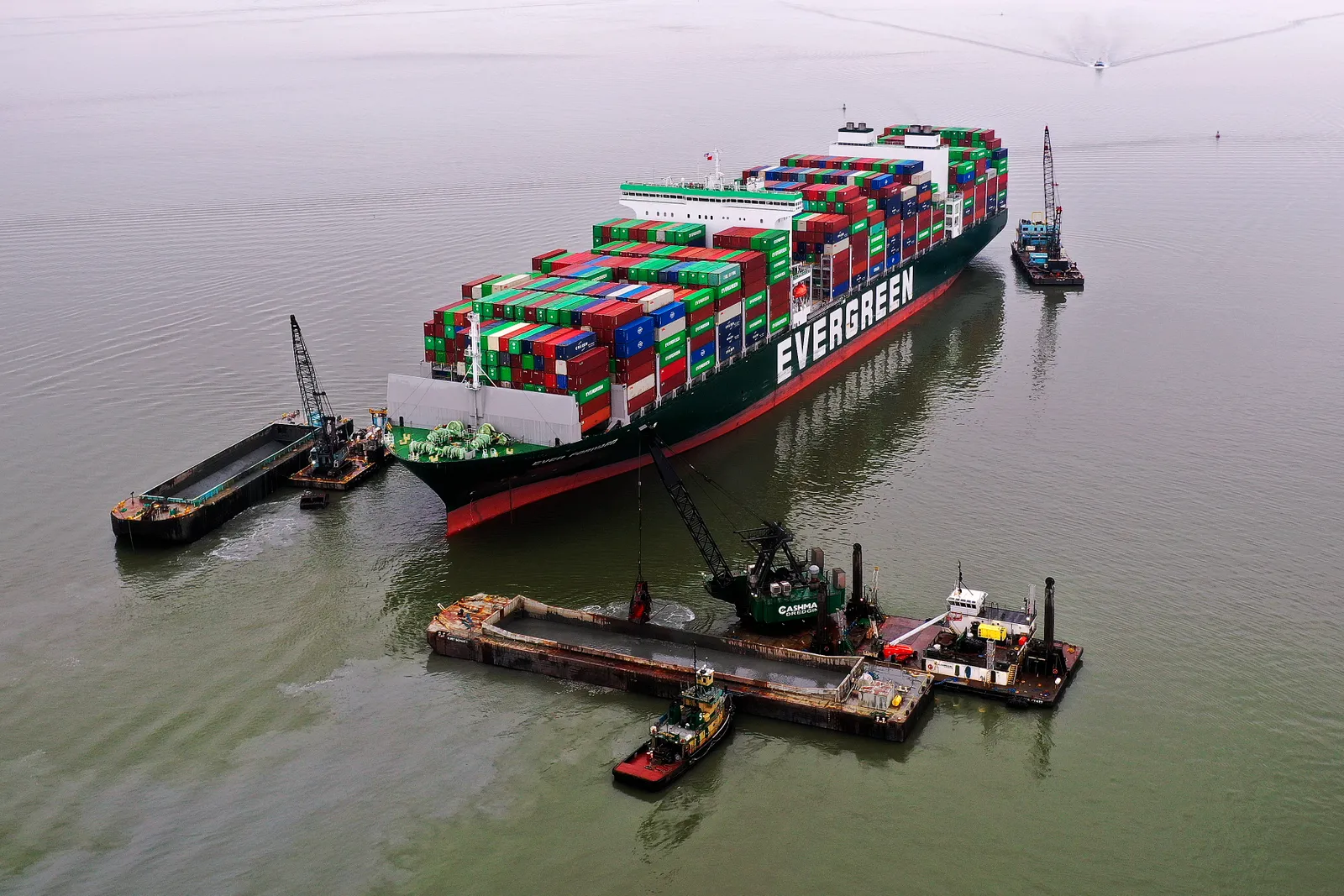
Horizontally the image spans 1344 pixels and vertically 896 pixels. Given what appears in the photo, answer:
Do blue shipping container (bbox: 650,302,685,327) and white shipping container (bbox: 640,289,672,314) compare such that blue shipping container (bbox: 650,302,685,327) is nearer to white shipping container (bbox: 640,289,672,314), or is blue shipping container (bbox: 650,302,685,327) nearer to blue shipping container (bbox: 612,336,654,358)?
white shipping container (bbox: 640,289,672,314)

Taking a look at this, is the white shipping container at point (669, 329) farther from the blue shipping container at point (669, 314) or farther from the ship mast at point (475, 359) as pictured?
the ship mast at point (475, 359)

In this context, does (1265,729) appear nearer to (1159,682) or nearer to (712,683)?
(1159,682)

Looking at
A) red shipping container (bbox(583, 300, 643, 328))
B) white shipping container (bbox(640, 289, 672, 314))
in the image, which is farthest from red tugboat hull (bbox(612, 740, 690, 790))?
white shipping container (bbox(640, 289, 672, 314))

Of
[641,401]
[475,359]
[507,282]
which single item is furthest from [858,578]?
[507,282]

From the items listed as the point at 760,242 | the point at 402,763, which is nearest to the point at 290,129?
the point at 760,242

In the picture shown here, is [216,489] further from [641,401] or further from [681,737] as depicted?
[681,737]
